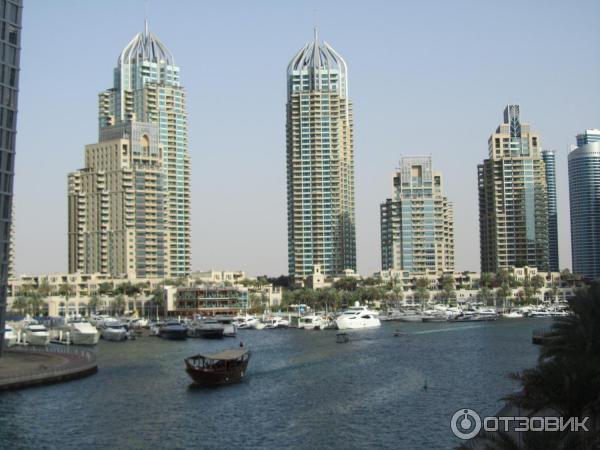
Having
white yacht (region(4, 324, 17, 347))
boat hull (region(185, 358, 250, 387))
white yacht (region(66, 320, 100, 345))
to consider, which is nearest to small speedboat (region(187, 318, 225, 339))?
white yacht (region(66, 320, 100, 345))

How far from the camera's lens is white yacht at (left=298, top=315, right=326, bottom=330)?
194 m

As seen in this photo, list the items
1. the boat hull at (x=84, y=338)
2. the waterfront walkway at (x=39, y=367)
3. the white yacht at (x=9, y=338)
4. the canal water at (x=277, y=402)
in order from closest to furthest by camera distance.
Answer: the canal water at (x=277, y=402) → the waterfront walkway at (x=39, y=367) → the white yacht at (x=9, y=338) → the boat hull at (x=84, y=338)

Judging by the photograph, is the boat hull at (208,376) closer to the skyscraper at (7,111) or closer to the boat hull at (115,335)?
the skyscraper at (7,111)

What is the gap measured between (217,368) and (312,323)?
109 metres

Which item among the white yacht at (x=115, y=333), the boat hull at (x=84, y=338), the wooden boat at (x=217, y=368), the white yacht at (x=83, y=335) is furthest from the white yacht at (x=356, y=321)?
the wooden boat at (x=217, y=368)

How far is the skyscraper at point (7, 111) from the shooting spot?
294 feet

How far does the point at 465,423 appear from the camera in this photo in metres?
58.7

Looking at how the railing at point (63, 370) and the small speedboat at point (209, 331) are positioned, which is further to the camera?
the small speedboat at point (209, 331)

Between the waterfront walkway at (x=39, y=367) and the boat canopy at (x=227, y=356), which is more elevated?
the boat canopy at (x=227, y=356)

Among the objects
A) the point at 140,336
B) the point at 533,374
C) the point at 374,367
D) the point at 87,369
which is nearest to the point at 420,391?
the point at 374,367

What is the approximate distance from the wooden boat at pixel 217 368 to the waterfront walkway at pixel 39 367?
11160 mm

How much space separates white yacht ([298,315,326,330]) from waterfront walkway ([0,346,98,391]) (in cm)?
9239

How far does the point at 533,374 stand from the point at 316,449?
22.2 metres

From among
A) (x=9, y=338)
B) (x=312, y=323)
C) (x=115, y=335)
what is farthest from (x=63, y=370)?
(x=312, y=323)
